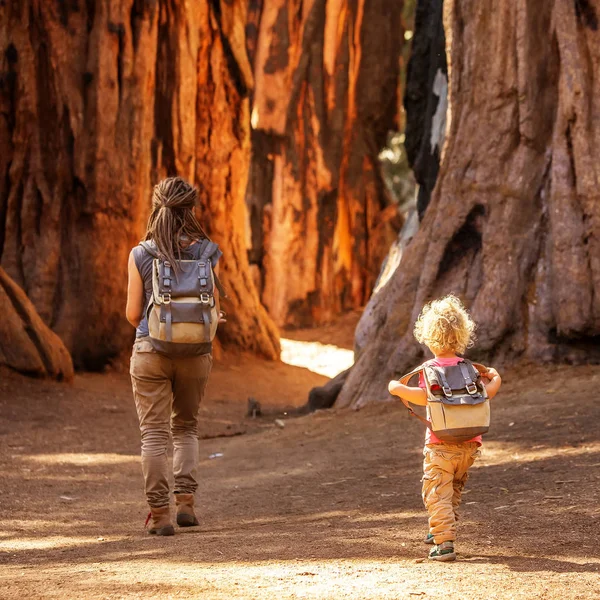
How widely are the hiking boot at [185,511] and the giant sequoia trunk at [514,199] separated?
13.7 feet

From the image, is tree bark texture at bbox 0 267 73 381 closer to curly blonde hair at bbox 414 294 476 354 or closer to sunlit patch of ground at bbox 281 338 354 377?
sunlit patch of ground at bbox 281 338 354 377

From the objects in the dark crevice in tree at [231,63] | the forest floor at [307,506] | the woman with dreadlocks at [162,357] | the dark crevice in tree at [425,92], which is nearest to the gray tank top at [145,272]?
the woman with dreadlocks at [162,357]

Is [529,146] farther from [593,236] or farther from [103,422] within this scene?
[103,422]

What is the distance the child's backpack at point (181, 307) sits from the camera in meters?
5.24

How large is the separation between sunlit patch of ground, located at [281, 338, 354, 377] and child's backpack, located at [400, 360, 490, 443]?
1207 cm

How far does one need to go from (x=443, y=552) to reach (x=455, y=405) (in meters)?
0.58

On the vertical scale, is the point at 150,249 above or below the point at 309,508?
above

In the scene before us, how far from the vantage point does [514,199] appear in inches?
373

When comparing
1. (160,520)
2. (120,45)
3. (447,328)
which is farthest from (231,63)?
(447,328)

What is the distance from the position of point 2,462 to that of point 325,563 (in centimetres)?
466

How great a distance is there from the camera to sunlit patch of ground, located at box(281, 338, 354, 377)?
17.5m

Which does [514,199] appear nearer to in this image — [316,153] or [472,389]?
[472,389]

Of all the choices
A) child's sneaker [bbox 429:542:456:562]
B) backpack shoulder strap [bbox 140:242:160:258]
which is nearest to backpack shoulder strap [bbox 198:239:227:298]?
backpack shoulder strap [bbox 140:242:160:258]

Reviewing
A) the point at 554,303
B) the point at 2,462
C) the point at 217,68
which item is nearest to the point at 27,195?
the point at 217,68
